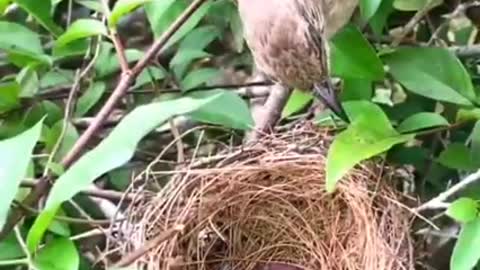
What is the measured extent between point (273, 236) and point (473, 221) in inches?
14.4

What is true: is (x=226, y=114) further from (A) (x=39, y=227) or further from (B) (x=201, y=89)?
(A) (x=39, y=227)

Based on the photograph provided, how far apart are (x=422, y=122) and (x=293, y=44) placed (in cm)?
17

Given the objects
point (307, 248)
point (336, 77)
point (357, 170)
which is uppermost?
point (336, 77)

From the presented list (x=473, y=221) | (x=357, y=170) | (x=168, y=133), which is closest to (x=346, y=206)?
(x=357, y=170)

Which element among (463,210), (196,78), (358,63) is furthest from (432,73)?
A: (196,78)

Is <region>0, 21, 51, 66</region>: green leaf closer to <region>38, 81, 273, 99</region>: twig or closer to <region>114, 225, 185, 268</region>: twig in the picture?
<region>38, 81, 273, 99</region>: twig

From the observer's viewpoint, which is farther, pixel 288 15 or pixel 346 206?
pixel 346 206

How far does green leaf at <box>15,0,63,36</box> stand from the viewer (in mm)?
1385

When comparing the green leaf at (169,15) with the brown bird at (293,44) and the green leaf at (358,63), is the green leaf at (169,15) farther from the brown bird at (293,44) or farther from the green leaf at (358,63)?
the green leaf at (358,63)

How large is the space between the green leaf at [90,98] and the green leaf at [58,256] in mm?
292

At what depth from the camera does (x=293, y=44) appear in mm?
1317

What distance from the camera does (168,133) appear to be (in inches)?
67.1

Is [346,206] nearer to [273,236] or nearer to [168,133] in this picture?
[273,236]

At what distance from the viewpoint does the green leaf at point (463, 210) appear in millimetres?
1236
